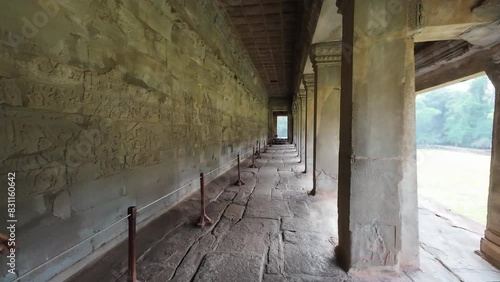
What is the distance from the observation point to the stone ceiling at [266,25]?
17.3ft

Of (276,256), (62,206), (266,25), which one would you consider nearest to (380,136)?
(276,256)

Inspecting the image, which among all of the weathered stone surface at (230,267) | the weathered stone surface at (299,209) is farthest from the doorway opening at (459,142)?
the weathered stone surface at (230,267)

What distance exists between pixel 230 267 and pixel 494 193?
3.31m

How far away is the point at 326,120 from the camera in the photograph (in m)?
4.52

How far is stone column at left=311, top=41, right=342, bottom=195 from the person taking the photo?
430cm

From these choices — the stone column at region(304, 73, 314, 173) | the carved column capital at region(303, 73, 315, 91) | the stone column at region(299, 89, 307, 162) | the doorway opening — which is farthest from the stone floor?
the doorway opening

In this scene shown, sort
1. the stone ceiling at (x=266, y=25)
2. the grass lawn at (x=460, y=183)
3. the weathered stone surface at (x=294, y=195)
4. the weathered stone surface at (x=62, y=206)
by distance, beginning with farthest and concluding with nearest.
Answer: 1. the grass lawn at (x=460, y=183)
2. the stone ceiling at (x=266, y=25)
3. the weathered stone surface at (x=294, y=195)
4. the weathered stone surface at (x=62, y=206)

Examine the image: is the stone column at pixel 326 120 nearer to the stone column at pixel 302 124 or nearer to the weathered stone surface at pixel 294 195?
the weathered stone surface at pixel 294 195

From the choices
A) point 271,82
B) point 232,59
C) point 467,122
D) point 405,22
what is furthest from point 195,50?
point 467,122

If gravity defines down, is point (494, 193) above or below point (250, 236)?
above

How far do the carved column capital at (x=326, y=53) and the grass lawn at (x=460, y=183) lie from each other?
6.38 metres

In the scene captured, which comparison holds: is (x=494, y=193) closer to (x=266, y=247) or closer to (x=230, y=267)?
(x=266, y=247)

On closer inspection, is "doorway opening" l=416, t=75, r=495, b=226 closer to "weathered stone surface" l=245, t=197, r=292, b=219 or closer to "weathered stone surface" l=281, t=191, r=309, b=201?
"weathered stone surface" l=281, t=191, r=309, b=201

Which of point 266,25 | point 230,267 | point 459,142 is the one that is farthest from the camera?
point 459,142
